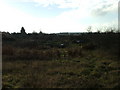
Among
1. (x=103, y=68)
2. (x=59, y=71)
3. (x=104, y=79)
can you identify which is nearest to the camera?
(x=104, y=79)

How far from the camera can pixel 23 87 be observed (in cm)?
767

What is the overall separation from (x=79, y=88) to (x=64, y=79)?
1.36m

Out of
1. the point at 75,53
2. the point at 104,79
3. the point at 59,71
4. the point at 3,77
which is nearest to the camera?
the point at 104,79

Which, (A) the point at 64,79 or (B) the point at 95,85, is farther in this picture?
(A) the point at 64,79

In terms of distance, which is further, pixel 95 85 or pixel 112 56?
pixel 112 56

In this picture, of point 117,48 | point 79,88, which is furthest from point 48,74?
point 117,48

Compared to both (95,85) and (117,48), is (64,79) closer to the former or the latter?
(95,85)

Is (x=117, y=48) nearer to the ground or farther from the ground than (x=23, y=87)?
farther from the ground

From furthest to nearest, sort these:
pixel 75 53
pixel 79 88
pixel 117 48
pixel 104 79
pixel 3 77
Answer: pixel 75 53
pixel 117 48
pixel 3 77
pixel 104 79
pixel 79 88

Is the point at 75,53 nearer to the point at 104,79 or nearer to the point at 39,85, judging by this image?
the point at 104,79

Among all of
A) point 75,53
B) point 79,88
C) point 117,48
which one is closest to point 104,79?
point 79,88

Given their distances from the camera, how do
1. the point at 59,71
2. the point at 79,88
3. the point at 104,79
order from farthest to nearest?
the point at 59,71, the point at 104,79, the point at 79,88

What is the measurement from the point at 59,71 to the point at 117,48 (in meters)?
5.05

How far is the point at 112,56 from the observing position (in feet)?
47.1
